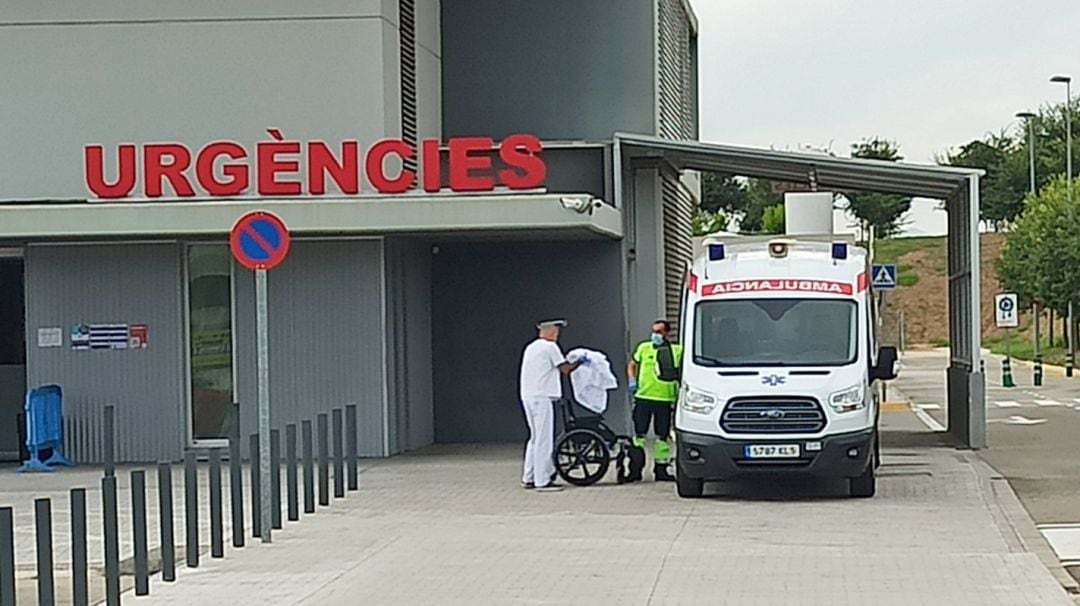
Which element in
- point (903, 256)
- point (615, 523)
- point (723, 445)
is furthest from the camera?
point (903, 256)

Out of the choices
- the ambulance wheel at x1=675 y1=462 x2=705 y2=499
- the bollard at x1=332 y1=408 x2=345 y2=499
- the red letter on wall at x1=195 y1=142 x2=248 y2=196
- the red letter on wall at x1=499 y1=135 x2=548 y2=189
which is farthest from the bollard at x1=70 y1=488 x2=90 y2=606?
the red letter on wall at x1=499 y1=135 x2=548 y2=189

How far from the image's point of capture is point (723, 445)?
1791 cm

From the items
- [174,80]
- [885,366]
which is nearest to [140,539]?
[885,366]

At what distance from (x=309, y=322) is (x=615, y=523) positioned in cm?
805

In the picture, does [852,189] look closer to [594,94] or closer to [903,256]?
[594,94]

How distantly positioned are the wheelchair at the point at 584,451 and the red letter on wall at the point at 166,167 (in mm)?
5638

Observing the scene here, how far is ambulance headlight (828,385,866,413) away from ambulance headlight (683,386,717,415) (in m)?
1.14

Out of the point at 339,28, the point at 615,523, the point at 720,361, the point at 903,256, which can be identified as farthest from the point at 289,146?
the point at 903,256

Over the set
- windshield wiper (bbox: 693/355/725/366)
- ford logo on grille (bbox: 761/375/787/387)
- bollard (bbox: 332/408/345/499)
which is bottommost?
bollard (bbox: 332/408/345/499)

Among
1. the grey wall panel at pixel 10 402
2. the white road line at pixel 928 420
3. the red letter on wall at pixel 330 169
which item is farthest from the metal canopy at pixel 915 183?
the grey wall panel at pixel 10 402

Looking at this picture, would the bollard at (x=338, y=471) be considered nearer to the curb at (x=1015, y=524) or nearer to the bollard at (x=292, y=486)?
the bollard at (x=292, y=486)

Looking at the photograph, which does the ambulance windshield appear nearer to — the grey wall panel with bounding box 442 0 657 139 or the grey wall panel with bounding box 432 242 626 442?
the grey wall panel with bounding box 432 242 626 442

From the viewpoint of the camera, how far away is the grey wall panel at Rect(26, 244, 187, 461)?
77.4ft

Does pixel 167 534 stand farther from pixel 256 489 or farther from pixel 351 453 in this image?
pixel 351 453
